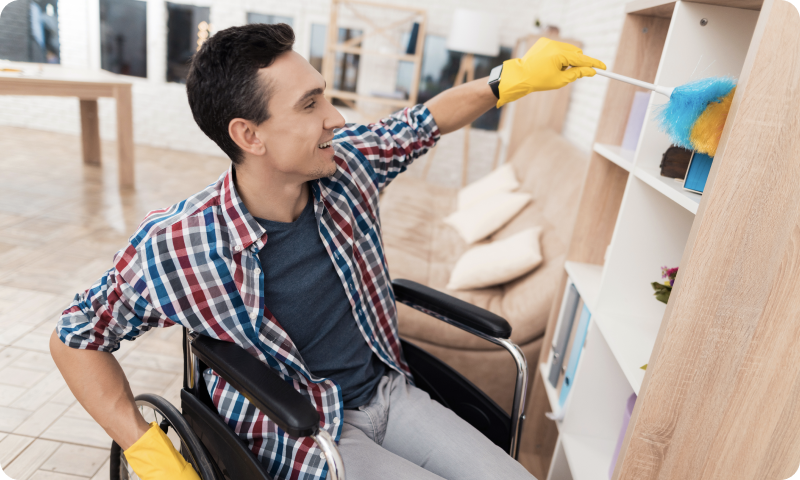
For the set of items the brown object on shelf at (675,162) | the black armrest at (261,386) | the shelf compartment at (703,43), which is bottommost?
the black armrest at (261,386)

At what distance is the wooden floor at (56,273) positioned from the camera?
1.63m

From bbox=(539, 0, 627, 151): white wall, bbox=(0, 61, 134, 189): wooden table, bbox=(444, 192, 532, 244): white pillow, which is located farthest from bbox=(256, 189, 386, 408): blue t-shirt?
bbox=(0, 61, 134, 189): wooden table

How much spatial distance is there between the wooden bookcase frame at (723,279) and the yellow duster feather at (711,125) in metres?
0.09

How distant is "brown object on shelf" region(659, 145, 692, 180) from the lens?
1047 mm

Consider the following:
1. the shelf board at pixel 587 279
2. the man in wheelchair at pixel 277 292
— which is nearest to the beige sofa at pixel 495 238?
the shelf board at pixel 587 279

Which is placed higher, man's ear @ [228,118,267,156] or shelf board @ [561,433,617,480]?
man's ear @ [228,118,267,156]

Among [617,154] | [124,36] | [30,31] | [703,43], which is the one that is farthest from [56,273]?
[30,31]

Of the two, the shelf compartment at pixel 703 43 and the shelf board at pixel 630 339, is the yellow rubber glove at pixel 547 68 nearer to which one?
the shelf compartment at pixel 703 43

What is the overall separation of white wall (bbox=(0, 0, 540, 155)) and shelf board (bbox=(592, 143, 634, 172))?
13.0 ft

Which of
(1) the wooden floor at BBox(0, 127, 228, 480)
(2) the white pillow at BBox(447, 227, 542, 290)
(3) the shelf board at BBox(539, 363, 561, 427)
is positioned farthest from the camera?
(2) the white pillow at BBox(447, 227, 542, 290)

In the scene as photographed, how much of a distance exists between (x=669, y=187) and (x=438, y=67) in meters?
4.41

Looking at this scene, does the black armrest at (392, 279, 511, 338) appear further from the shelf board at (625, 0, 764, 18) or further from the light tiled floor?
the light tiled floor

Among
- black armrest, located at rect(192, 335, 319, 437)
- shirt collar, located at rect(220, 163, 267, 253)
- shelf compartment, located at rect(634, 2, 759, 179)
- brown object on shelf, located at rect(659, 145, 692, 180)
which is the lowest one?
black armrest, located at rect(192, 335, 319, 437)

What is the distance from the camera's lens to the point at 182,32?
5.29 metres
